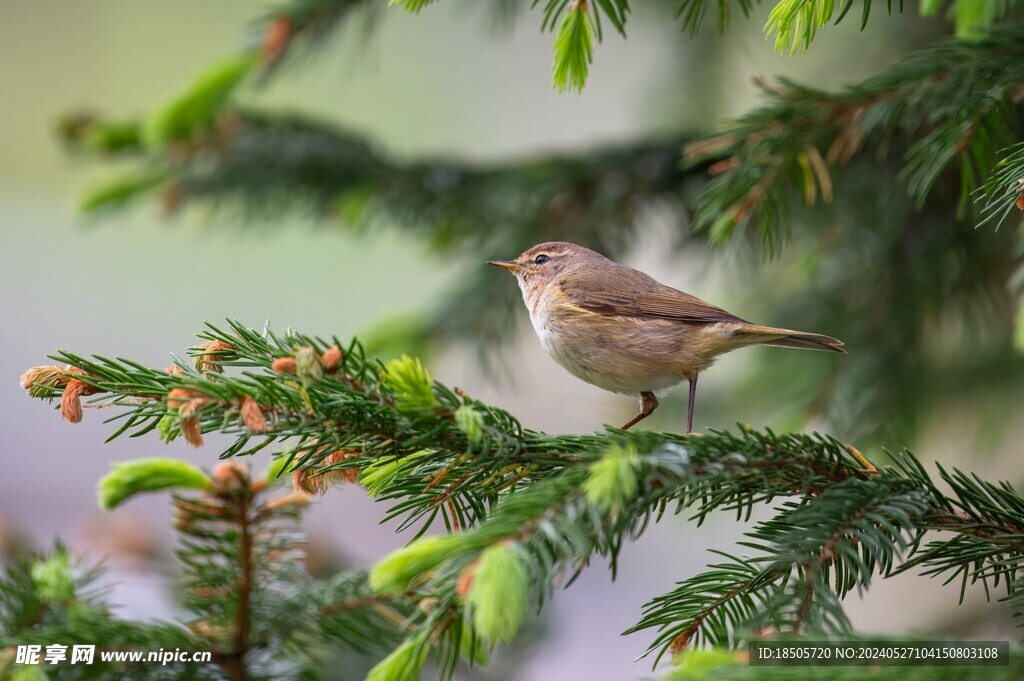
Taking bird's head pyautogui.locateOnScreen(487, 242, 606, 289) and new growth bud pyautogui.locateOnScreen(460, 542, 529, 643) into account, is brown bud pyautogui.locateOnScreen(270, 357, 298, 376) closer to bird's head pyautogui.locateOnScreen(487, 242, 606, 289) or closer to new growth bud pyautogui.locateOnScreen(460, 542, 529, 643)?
new growth bud pyautogui.locateOnScreen(460, 542, 529, 643)

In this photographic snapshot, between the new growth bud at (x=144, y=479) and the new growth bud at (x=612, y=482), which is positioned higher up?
the new growth bud at (x=144, y=479)

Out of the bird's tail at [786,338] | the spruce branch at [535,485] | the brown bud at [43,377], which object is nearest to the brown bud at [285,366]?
the spruce branch at [535,485]

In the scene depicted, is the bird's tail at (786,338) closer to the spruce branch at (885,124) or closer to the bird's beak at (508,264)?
the spruce branch at (885,124)

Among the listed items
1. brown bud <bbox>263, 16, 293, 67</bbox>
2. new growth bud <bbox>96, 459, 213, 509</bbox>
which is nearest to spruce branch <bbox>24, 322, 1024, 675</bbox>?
new growth bud <bbox>96, 459, 213, 509</bbox>

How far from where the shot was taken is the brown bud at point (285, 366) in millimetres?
1283

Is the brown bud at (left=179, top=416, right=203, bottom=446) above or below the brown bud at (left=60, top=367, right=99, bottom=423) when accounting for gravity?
below

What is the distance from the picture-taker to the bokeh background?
2.98 m

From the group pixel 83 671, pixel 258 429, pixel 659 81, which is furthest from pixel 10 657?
pixel 659 81

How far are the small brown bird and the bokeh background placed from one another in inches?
10.2

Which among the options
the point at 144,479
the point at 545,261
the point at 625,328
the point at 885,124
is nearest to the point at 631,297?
the point at 625,328

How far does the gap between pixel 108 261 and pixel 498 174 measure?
22.0ft

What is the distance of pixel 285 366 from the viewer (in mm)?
1289

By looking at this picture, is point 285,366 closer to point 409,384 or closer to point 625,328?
point 409,384

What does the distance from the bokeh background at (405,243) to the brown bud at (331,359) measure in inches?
43.4
